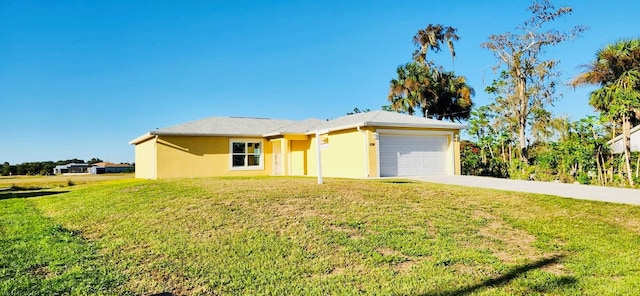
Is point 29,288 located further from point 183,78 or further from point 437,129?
point 183,78

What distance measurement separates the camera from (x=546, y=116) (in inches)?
841

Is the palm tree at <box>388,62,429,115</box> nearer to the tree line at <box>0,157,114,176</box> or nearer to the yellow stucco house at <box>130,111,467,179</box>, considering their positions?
the yellow stucco house at <box>130,111,467,179</box>

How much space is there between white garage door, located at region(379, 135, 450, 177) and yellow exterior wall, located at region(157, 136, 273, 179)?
25.5 feet

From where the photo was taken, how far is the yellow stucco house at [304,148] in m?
16.5

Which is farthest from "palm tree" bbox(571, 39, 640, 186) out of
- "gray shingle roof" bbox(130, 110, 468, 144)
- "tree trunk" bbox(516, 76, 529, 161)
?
"gray shingle roof" bbox(130, 110, 468, 144)

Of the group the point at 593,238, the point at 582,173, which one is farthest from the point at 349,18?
the point at 593,238

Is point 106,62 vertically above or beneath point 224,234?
above

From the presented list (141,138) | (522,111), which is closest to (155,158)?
(141,138)

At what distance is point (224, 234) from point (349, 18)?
16574mm

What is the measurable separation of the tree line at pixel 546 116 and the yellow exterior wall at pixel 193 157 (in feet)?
41.3

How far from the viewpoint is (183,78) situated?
23.9 metres

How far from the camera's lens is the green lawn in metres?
4.18

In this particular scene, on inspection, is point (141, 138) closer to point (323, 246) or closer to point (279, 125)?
point (279, 125)

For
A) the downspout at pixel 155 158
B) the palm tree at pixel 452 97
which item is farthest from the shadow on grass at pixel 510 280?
the palm tree at pixel 452 97
